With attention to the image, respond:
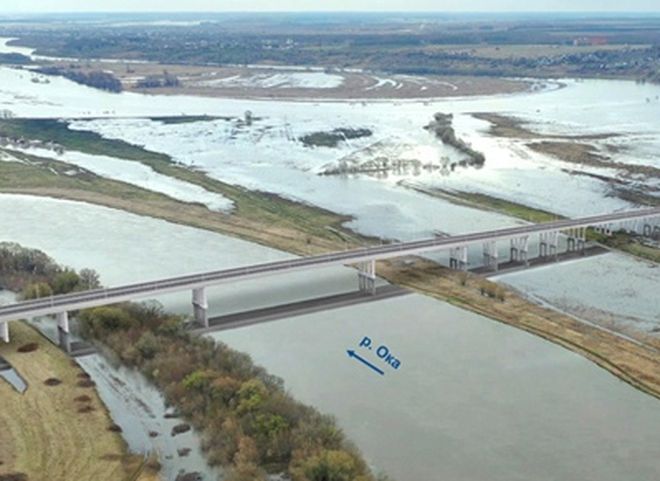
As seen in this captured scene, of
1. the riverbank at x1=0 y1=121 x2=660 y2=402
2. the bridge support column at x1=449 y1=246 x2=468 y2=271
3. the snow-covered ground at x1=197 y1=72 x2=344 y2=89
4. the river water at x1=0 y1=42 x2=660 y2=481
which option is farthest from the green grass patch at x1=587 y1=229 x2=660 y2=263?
the snow-covered ground at x1=197 y1=72 x2=344 y2=89

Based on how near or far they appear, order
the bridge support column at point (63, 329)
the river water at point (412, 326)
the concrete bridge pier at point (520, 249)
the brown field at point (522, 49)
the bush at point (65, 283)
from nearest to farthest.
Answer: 1. the river water at point (412, 326)
2. the bridge support column at point (63, 329)
3. the bush at point (65, 283)
4. the concrete bridge pier at point (520, 249)
5. the brown field at point (522, 49)

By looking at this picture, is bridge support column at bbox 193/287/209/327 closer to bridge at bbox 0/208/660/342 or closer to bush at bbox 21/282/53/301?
bridge at bbox 0/208/660/342

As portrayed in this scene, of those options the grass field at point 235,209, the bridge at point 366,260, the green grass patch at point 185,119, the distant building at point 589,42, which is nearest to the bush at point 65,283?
the bridge at point 366,260

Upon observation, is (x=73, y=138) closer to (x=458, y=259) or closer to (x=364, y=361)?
(x=458, y=259)

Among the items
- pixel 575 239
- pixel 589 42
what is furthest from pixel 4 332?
pixel 589 42

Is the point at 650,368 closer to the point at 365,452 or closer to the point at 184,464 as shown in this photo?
the point at 365,452

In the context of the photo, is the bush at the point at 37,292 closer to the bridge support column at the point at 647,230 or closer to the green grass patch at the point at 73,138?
the bridge support column at the point at 647,230
